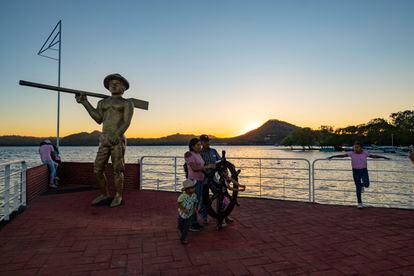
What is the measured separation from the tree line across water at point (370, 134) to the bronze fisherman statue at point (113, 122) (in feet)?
331

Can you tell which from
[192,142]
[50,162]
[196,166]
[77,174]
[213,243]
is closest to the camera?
[213,243]

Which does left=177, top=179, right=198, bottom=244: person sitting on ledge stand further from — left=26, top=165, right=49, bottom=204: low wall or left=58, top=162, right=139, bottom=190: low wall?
left=58, top=162, right=139, bottom=190: low wall

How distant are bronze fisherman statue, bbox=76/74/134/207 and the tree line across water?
3972 inches

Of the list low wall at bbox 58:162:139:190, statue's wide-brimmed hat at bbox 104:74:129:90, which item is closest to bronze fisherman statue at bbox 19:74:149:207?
statue's wide-brimmed hat at bbox 104:74:129:90

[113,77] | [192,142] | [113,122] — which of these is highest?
[113,77]

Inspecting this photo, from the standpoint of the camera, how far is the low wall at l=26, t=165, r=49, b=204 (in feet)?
19.9

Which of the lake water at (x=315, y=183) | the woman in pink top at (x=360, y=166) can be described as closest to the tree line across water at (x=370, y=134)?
the lake water at (x=315, y=183)

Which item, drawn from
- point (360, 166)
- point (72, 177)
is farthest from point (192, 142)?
point (72, 177)

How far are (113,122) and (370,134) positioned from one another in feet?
386

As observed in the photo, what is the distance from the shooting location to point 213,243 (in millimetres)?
3867

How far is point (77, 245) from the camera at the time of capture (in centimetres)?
373

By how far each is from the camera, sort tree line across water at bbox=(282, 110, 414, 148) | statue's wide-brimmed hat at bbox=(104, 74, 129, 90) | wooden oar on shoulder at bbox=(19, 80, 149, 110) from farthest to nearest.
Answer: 1. tree line across water at bbox=(282, 110, 414, 148)
2. statue's wide-brimmed hat at bbox=(104, 74, 129, 90)
3. wooden oar on shoulder at bbox=(19, 80, 149, 110)

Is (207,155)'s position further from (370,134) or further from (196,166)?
(370,134)

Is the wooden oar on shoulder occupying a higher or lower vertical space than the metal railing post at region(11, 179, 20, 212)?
higher
